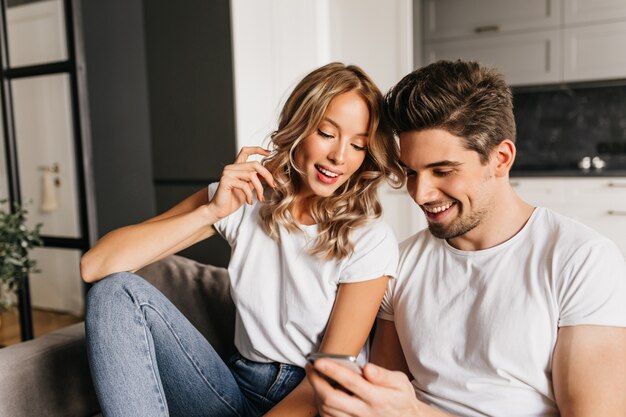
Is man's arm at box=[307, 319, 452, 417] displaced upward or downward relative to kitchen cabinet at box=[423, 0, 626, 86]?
downward

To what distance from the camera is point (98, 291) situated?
122cm

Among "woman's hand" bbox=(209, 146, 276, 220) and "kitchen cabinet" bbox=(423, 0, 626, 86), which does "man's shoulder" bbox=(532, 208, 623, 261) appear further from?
"kitchen cabinet" bbox=(423, 0, 626, 86)

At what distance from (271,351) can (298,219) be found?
34 cm

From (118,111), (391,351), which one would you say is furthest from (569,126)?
(391,351)

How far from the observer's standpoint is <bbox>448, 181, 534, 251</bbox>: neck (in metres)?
1.22

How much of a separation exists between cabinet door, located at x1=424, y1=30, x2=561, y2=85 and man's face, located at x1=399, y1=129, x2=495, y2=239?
9.92 ft

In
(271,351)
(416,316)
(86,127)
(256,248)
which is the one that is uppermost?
(86,127)

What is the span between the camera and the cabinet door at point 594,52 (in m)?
3.68

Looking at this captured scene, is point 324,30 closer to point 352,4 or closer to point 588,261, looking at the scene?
point 352,4

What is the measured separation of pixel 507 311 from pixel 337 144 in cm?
54

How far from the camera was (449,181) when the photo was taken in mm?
1226

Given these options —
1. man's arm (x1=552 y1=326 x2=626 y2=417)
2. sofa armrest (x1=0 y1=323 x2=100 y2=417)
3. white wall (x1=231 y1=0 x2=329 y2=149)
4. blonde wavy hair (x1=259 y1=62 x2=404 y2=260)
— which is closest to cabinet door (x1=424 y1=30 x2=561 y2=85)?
white wall (x1=231 y1=0 x2=329 y2=149)

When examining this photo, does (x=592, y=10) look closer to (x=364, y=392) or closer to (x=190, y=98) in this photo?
(x=190, y=98)

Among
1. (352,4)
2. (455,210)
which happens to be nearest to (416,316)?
(455,210)
